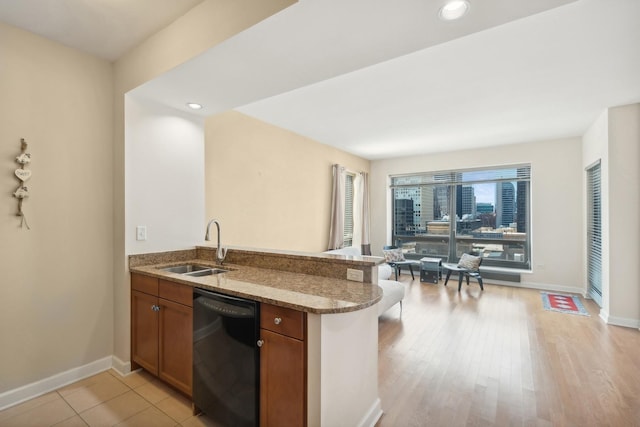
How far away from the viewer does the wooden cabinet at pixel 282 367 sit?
1.42m

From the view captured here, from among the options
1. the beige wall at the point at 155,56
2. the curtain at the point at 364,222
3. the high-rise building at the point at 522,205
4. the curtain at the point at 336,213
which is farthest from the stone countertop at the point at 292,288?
the high-rise building at the point at 522,205

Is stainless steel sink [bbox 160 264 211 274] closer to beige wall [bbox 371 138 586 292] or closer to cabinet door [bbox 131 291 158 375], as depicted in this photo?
cabinet door [bbox 131 291 158 375]

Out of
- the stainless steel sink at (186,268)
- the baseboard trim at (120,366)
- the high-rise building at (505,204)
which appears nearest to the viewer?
the baseboard trim at (120,366)

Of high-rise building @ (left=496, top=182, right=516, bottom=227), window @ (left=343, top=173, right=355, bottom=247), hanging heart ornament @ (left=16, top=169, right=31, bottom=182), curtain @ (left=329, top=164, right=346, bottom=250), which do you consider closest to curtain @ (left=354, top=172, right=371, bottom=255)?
window @ (left=343, top=173, right=355, bottom=247)

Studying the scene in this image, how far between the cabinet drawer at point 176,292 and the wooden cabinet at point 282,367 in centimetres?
70

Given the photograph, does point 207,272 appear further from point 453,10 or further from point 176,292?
point 453,10

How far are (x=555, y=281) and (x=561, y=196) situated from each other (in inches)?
62.9

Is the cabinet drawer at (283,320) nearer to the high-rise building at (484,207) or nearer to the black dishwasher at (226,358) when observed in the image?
the black dishwasher at (226,358)

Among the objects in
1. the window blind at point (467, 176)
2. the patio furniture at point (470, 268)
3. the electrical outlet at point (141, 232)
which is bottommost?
the patio furniture at point (470, 268)

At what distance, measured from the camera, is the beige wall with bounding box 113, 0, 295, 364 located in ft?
5.27

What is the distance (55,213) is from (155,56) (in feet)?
4.79

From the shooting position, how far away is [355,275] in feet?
6.29

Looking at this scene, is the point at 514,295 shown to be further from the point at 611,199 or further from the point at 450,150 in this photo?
the point at 450,150

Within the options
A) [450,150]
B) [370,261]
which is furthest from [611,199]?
[370,261]
